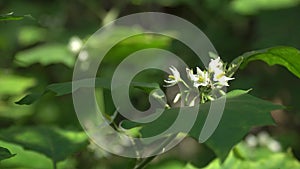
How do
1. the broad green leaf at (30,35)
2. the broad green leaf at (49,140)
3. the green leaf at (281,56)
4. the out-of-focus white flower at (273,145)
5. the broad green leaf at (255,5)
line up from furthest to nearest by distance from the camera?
the broad green leaf at (30,35) < the broad green leaf at (255,5) < the out-of-focus white flower at (273,145) < the broad green leaf at (49,140) < the green leaf at (281,56)

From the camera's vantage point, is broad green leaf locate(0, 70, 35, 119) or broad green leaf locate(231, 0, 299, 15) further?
broad green leaf locate(231, 0, 299, 15)

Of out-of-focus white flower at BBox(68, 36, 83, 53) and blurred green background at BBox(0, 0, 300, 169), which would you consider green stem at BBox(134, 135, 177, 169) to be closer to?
blurred green background at BBox(0, 0, 300, 169)

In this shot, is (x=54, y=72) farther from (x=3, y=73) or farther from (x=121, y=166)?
(x=121, y=166)

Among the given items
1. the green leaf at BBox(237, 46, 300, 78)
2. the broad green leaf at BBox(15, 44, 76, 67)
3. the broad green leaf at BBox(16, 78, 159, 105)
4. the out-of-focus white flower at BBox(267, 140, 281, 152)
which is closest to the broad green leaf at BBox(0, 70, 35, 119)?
the broad green leaf at BBox(15, 44, 76, 67)

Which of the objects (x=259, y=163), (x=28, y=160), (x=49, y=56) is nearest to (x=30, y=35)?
(x=49, y=56)

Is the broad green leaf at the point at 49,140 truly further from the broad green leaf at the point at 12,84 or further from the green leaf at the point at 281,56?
the broad green leaf at the point at 12,84

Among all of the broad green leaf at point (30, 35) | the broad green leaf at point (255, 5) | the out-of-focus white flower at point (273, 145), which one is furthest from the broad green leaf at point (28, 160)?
the broad green leaf at point (30, 35)

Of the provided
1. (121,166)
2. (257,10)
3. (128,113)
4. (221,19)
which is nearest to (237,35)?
(221,19)
